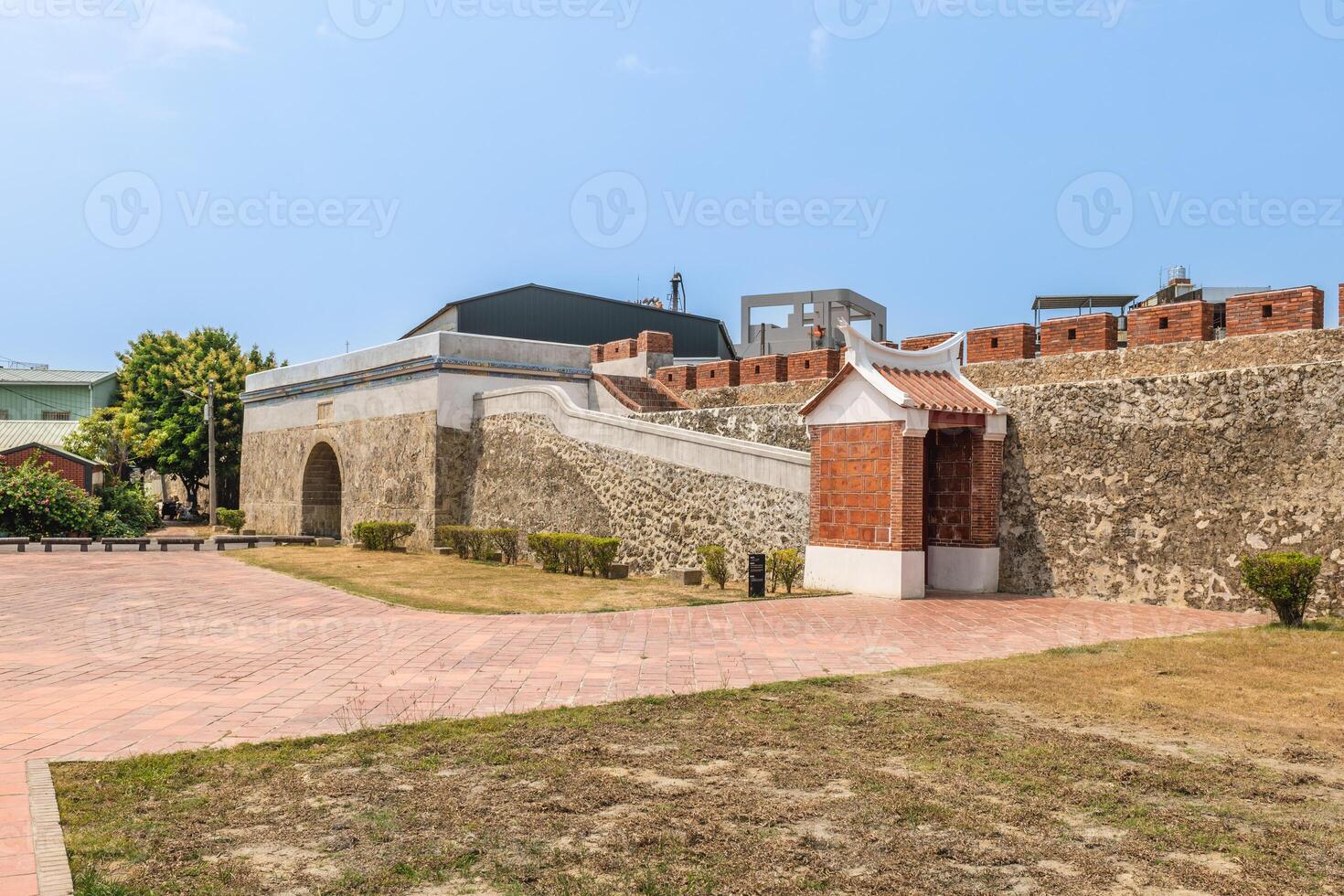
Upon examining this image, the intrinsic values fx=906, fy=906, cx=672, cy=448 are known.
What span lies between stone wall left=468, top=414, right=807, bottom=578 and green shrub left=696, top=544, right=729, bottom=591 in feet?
2.53

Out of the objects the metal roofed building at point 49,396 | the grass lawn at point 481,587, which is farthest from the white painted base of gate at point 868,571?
the metal roofed building at point 49,396

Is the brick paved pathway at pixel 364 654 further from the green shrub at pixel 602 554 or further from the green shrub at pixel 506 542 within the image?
the green shrub at pixel 506 542

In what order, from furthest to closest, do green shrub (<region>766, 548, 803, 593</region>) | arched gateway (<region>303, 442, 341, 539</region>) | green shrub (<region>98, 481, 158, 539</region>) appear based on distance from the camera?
green shrub (<region>98, 481, 158, 539</region>)
arched gateway (<region>303, 442, 341, 539</region>)
green shrub (<region>766, 548, 803, 593</region>)

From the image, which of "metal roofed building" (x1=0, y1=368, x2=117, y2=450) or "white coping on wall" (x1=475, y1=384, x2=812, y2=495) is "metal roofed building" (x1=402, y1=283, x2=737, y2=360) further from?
"metal roofed building" (x1=0, y1=368, x2=117, y2=450)

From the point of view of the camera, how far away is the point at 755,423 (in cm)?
1748

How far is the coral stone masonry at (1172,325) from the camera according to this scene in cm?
1311

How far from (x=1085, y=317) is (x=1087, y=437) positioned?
2454 mm

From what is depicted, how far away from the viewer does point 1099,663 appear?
8.22 metres

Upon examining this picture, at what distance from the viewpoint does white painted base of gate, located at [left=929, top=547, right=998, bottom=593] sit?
13492mm

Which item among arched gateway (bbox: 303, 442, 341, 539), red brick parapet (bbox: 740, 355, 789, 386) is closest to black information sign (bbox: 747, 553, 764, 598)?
red brick parapet (bbox: 740, 355, 789, 386)

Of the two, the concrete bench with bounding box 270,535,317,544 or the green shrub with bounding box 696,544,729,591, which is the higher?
the green shrub with bounding box 696,544,729,591

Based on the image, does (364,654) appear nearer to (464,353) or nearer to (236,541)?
(464,353)

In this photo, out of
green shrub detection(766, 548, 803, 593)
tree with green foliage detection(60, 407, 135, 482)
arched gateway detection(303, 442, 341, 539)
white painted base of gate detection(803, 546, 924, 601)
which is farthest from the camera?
tree with green foliage detection(60, 407, 135, 482)

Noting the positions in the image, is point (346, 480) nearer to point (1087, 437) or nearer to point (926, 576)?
point (926, 576)
